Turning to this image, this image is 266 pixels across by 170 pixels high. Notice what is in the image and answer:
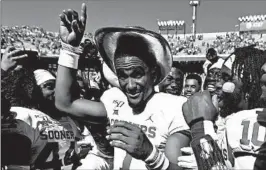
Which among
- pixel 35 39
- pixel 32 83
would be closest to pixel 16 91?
pixel 32 83

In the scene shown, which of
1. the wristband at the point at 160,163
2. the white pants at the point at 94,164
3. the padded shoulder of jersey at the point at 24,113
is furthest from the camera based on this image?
the white pants at the point at 94,164

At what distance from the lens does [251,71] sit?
9.34ft

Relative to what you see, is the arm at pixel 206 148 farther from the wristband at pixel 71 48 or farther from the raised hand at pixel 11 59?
the raised hand at pixel 11 59

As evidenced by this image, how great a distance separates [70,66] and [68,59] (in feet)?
0.16

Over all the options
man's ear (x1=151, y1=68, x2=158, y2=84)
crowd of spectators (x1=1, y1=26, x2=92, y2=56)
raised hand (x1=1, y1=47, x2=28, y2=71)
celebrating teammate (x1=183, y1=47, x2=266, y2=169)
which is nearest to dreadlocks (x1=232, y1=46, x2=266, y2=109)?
celebrating teammate (x1=183, y1=47, x2=266, y2=169)

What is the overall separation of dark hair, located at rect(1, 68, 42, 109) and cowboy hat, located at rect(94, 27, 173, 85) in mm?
1439

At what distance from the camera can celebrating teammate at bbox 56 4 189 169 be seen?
251cm

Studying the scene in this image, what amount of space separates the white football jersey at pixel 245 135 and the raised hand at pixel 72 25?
1085mm

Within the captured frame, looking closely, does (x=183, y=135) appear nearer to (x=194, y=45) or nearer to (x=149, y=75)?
(x=149, y=75)

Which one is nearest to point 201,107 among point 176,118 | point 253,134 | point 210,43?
point 253,134

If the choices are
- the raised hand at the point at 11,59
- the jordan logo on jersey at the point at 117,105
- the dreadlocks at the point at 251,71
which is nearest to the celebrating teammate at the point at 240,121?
the dreadlocks at the point at 251,71

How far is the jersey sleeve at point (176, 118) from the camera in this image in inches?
96.5

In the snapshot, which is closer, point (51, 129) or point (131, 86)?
point (131, 86)

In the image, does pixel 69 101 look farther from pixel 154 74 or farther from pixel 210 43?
pixel 210 43
